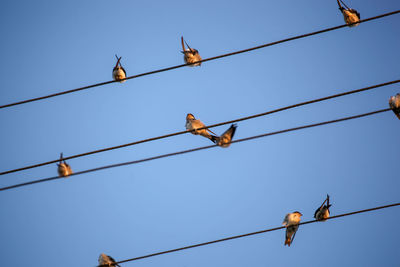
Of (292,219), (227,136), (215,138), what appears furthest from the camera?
(292,219)

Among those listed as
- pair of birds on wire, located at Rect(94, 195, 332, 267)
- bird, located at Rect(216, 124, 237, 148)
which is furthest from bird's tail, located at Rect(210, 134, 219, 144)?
pair of birds on wire, located at Rect(94, 195, 332, 267)

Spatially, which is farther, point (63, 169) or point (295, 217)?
point (295, 217)

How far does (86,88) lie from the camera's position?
5.23m

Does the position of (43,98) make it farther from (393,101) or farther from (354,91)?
(393,101)

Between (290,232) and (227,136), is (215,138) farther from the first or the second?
(290,232)

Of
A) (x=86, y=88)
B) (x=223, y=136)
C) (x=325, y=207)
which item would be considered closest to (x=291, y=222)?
(x=325, y=207)

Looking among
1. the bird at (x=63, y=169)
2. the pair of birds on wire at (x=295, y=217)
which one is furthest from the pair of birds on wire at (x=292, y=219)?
the bird at (x=63, y=169)

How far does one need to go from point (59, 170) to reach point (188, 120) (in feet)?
8.42

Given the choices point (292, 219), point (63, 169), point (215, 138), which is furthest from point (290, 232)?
point (63, 169)

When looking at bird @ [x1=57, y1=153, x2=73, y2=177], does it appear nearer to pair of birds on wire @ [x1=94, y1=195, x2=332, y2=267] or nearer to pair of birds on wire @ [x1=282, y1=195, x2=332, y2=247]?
pair of birds on wire @ [x1=94, y1=195, x2=332, y2=267]

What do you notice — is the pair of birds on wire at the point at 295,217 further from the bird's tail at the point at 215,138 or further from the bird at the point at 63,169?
the bird at the point at 63,169

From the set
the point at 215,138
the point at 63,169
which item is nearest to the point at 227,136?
the point at 215,138

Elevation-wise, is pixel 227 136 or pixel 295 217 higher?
pixel 227 136

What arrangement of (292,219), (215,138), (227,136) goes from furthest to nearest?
(292,219)
(215,138)
(227,136)
